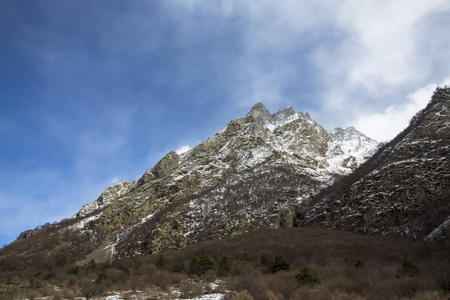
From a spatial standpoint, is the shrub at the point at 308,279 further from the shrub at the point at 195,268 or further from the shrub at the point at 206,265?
the shrub at the point at 195,268

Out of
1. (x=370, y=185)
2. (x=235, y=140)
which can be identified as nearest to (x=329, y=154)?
(x=235, y=140)

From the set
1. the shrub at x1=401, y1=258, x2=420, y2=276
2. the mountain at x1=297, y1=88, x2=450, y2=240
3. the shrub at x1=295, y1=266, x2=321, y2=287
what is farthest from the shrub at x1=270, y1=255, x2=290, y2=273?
the mountain at x1=297, y1=88, x2=450, y2=240

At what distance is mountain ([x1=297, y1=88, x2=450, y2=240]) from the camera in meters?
37.8

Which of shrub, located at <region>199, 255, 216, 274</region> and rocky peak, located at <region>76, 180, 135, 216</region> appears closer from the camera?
shrub, located at <region>199, 255, 216, 274</region>

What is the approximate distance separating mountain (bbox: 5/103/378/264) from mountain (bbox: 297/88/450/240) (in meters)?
16.4

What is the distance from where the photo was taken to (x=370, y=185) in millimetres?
52156

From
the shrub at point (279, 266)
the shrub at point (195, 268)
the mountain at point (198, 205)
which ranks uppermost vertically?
the mountain at point (198, 205)

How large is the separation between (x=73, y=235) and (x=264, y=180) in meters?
73.2

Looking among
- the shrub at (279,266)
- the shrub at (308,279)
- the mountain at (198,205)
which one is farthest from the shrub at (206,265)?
the mountain at (198,205)

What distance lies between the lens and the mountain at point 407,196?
37766 mm

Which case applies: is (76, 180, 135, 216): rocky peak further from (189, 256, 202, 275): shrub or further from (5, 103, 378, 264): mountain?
(189, 256, 202, 275): shrub

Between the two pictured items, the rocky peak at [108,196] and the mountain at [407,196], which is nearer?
the mountain at [407,196]

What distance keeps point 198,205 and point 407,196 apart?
57.6 m

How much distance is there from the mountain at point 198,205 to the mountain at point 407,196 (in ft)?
53.9
